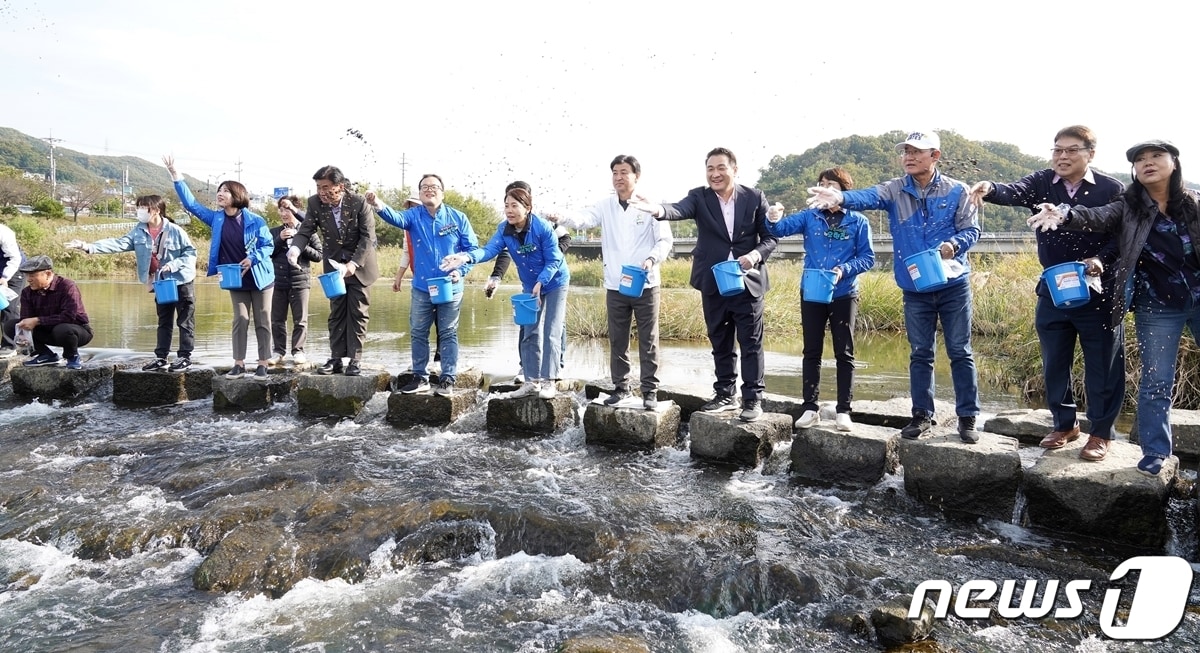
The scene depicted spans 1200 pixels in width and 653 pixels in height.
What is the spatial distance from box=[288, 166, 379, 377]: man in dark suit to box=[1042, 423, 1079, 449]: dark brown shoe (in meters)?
5.58

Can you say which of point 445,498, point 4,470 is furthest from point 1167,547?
point 4,470

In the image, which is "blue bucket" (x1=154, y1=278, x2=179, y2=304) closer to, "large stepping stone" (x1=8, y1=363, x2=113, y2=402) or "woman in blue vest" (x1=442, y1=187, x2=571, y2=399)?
"large stepping stone" (x1=8, y1=363, x2=113, y2=402)

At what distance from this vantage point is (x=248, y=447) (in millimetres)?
5816

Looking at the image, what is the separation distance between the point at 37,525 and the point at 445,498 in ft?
7.51

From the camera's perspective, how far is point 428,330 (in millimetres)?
6531

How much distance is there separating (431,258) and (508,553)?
10.5 ft

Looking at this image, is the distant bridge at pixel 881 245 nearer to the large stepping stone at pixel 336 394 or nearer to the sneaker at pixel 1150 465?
the sneaker at pixel 1150 465

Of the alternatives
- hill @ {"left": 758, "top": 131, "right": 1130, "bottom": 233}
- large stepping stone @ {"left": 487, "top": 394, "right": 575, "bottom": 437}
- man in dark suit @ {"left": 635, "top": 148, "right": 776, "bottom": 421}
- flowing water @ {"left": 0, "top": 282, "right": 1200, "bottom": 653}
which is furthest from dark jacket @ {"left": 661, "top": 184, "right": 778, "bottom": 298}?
large stepping stone @ {"left": 487, "top": 394, "right": 575, "bottom": 437}

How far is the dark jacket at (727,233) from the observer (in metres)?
5.36

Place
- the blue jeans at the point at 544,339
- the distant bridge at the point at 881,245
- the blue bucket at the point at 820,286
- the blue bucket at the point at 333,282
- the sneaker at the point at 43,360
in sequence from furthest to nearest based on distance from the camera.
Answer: the distant bridge at the point at 881,245, the sneaker at the point at 43,360, the blue bucket at the point at 333,282, the blue jeans at the point at 544,339, the blue bucket at the point at 820,286

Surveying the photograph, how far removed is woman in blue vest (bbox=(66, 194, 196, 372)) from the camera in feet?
24.6

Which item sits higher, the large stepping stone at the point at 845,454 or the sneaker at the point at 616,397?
the sneaker at the point at 616,397

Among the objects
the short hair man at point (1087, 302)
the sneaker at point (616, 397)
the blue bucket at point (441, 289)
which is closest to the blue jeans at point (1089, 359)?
the short hair man at point (1087, 302)
